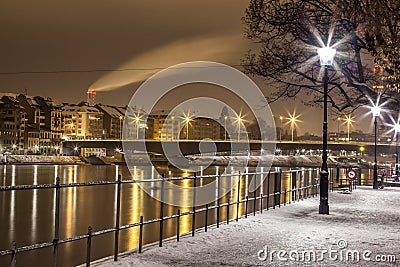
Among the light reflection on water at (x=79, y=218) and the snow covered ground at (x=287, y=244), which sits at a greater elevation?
Answer: the snow covered ground at (x=287, y=244)

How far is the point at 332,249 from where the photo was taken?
11.7 m

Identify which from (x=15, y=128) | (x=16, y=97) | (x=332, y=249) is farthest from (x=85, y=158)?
(x=332, y=249)

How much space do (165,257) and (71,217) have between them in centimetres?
2586

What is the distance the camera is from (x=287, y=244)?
480 inches

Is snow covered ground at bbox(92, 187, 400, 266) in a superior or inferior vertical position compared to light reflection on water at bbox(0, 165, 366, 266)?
superior

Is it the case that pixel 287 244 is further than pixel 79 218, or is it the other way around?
pixel 79 218

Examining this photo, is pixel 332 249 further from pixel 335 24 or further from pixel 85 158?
pixel 85 158

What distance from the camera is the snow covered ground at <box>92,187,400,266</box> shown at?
1030 centimetres

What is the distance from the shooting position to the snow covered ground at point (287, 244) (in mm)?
10305

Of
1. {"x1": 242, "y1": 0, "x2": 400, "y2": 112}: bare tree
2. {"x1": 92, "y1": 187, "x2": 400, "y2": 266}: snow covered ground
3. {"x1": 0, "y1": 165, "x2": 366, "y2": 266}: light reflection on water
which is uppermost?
{"x1": 242, "y1": 0, "x2": 400, "y2": 112}: bare tree

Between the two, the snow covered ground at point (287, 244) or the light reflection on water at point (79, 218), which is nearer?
the snow covered ground at point (287, 244)

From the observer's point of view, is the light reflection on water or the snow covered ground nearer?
the snow covered ground

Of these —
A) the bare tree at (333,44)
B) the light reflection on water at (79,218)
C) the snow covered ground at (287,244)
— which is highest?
the bare tree at (333,44)

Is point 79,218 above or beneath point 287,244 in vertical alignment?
beneath
